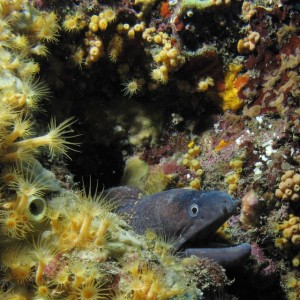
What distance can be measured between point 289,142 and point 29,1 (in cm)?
403

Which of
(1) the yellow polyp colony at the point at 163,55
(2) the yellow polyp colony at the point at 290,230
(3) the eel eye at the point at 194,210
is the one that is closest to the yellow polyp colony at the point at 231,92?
(1) the yellow polyp colony at the point at 163,55

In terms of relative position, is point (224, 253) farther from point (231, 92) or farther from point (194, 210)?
point (231, 92)

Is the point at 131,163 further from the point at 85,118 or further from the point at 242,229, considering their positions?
the point at 242,229

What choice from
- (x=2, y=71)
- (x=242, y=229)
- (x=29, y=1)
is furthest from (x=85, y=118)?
(x=242, y=229)

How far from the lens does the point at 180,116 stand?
19.2 ft

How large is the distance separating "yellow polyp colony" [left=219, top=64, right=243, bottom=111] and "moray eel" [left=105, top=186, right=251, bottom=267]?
1.75 m

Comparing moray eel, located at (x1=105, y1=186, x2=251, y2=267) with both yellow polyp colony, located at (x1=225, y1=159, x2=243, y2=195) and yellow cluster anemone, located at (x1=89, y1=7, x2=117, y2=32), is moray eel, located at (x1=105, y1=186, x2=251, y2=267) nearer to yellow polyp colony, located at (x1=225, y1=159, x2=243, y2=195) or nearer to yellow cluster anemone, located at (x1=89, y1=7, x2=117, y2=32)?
yellow polyp colony, located at (x1=225, y1=159, x2=243, y2=195)

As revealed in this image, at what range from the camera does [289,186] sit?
436 cm

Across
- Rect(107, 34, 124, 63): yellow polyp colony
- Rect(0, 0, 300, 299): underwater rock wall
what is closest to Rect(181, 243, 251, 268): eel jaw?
Rect(0, 0, 300, 299): underwater rock wall

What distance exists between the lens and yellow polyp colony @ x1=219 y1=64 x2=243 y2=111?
17.5 ft

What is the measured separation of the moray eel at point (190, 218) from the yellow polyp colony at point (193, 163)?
0.72 m

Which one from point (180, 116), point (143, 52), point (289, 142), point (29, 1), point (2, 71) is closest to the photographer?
point (2, 71)

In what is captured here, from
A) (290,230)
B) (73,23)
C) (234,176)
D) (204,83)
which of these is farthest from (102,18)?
(290,230)

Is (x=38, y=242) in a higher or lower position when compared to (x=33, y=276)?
higher
